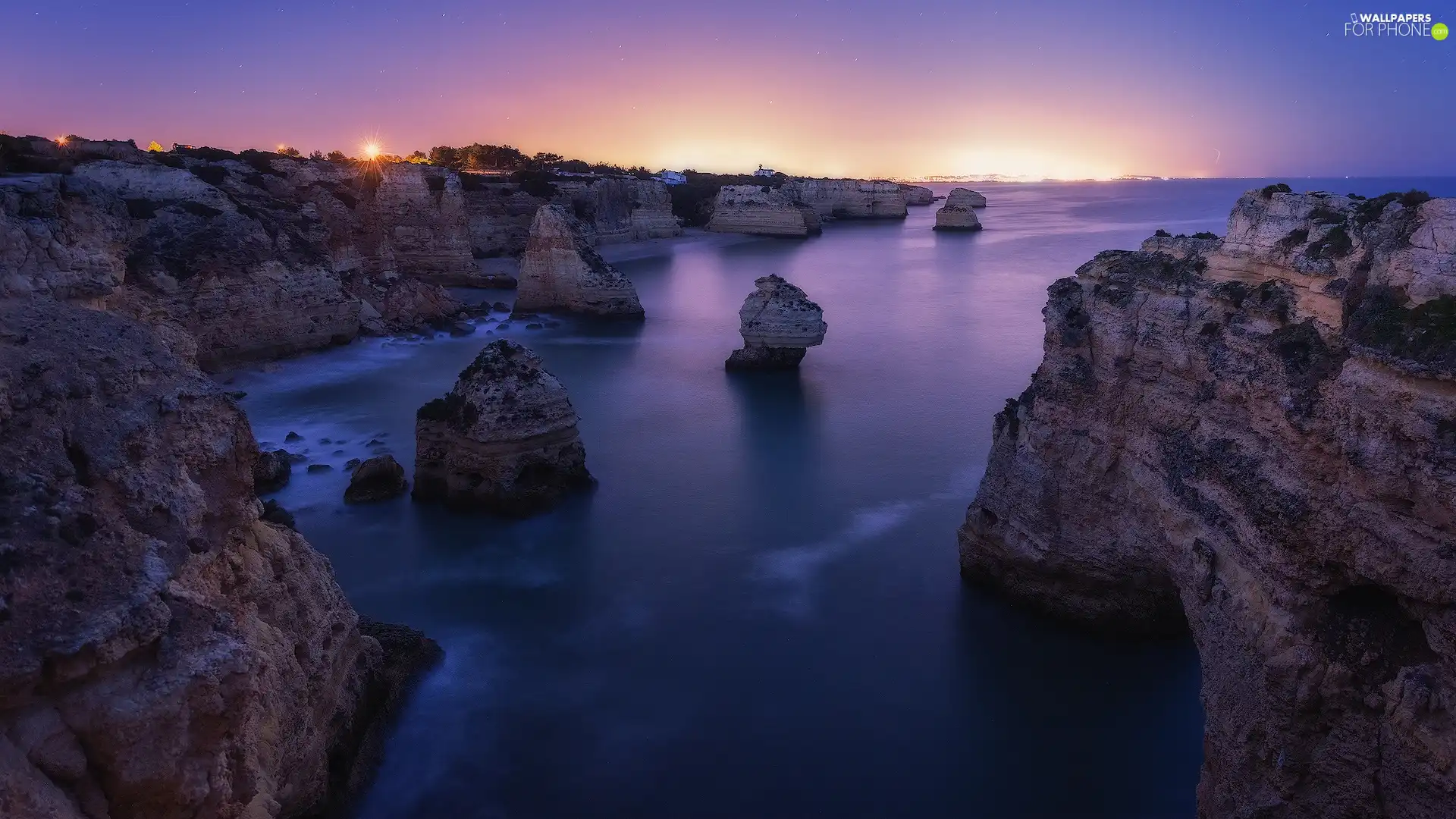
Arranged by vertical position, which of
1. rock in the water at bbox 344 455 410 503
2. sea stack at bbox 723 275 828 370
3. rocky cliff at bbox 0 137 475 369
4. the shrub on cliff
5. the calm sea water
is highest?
the shrub on cliff

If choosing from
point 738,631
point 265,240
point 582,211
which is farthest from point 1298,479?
point 582,211

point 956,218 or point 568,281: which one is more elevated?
point 956,218

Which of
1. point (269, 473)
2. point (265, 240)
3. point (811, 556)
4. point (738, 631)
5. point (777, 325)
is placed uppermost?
point (265, 240)

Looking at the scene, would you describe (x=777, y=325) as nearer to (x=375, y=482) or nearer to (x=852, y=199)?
(x=375, y=482)

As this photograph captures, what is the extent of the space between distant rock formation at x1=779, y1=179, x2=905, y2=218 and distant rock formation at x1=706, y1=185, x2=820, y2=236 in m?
19.7

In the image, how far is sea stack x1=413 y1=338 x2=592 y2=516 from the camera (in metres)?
15.3

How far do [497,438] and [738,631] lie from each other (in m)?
6.00

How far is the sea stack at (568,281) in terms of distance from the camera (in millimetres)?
35438

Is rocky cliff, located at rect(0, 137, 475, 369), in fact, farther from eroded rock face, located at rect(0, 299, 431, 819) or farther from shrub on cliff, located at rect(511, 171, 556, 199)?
shrub on cliff, located at rect(511, 171, 556, 199)

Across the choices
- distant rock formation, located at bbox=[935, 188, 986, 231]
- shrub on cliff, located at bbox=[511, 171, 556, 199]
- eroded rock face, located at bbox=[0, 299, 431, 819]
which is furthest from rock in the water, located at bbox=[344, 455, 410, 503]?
distant rock formation, located at bbox=[935, 188, 986, 231]

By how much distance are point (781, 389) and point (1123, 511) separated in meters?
15.8

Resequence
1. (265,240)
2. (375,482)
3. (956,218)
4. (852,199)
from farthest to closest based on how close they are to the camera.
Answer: (852,199)
(956,218)
(265,240)
(375,482)

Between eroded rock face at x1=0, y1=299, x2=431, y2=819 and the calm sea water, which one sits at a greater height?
eroded rock face at x1=0, y1=299, x2=431, y2=819

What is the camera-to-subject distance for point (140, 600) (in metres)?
4.75
